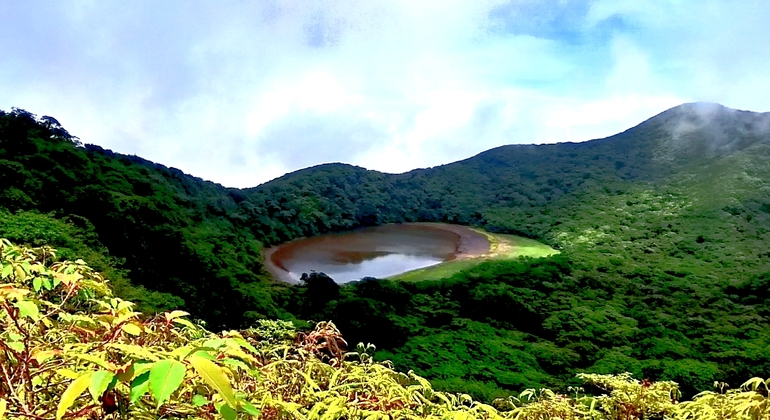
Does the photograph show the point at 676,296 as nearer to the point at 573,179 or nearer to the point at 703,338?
the point at 703,338

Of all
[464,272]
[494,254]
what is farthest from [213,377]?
[494,254]

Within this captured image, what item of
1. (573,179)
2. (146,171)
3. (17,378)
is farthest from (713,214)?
(17,378)

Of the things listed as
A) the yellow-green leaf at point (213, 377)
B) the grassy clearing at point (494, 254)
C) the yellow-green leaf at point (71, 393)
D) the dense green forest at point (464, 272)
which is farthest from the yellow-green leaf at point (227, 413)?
the grassy clearing at point (494, 254)

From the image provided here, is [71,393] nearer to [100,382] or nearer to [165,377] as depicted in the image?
[100,382]

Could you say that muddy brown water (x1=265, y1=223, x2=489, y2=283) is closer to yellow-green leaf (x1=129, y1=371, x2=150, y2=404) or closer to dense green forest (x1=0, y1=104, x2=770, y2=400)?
dense green forest (x1=0, y1=104, x2=770, y2=400)

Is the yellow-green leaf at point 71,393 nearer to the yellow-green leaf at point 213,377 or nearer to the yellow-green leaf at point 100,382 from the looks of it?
the yellow-green leaf at point 100,382

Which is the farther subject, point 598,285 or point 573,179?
point 573,179

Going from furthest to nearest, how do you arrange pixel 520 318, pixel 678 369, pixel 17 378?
pixel 520 318 < pixel 678 369 < pixel 17 378

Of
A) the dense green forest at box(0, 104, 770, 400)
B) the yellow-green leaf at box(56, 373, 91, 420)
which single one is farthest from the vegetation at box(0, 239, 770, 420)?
the dense green forest at box(0, 104, 770, 400)
